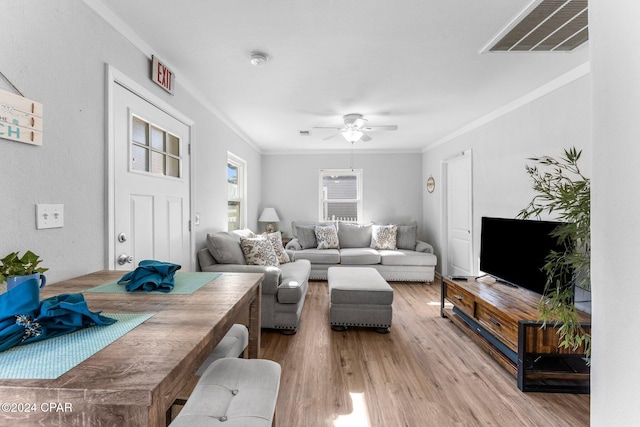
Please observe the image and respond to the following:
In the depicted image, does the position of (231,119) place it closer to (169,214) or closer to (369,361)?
(169,214)

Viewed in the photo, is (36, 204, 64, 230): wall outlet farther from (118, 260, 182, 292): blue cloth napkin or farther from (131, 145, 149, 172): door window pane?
(131, 145, 149, 172): door window pane

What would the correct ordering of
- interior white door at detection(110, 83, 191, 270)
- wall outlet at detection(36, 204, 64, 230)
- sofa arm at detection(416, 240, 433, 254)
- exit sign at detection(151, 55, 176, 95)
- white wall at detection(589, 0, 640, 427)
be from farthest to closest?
sofa arm at detection(416, 240, 433, 254) → exit sign at detection(151, 55, 176, 95) → interior white door at detection(110, 83, 191, 270) → wall outlet at detection(36, 204, 64, 230) → white wall at detection(589, 0, 640, 427)

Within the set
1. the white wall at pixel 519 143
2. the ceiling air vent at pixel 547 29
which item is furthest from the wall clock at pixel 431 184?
the ceiling air vent at pixel 547 29

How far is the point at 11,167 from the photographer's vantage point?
1.19 m

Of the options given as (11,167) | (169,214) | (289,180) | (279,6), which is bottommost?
(169,214)

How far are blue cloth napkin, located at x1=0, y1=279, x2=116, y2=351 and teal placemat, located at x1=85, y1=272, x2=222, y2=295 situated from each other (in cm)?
40

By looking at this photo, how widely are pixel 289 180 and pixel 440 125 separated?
2974 mm

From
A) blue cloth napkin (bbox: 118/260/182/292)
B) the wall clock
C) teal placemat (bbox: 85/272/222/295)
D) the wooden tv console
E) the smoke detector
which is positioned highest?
the smoke detector

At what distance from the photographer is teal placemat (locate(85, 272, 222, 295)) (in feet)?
4.11

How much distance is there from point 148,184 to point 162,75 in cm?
84

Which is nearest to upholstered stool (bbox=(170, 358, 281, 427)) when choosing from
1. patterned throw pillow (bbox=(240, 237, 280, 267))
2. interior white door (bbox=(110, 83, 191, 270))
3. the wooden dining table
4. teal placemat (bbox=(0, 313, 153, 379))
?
the wooden dining table

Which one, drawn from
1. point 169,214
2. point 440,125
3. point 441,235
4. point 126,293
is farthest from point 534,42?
point 441,235

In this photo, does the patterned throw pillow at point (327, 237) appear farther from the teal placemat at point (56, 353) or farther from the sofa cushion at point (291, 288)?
the teal placemat at point (56, 353)

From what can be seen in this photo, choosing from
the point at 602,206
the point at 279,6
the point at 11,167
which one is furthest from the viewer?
the point at 279,6
